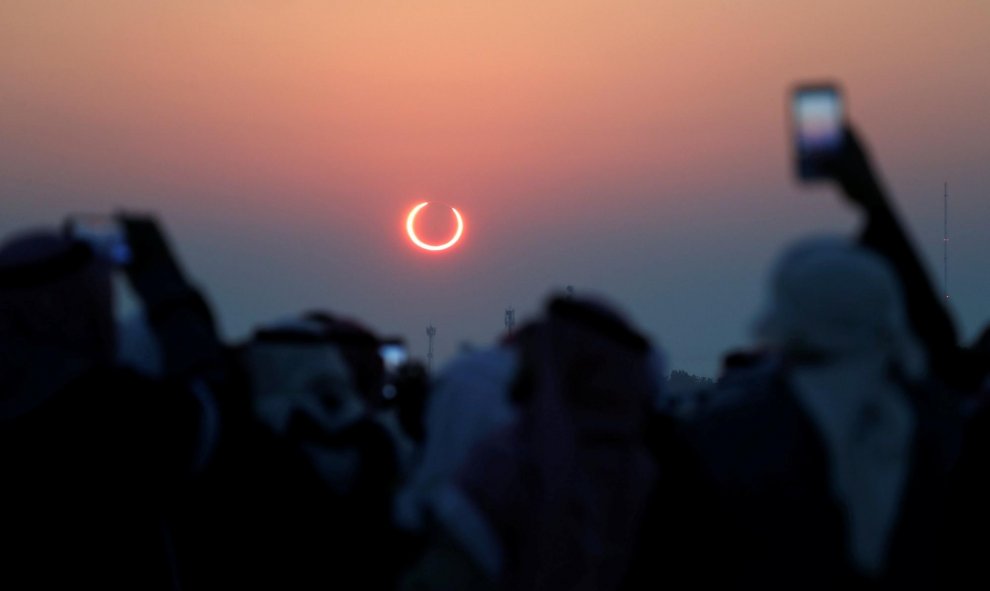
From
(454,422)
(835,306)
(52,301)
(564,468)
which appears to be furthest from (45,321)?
(835,306)

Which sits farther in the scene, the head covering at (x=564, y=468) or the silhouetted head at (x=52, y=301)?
the silhouetted head at (x=52, y=301)

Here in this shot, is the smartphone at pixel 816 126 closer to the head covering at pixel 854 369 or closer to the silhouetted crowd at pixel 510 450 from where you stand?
the silhouetted crowd at pixel 510 450

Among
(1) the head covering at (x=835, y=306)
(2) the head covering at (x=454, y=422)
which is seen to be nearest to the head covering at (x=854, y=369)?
(1) the head covering at (x=835, y=306)

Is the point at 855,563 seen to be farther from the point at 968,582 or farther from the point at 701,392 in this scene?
the point at 701,392

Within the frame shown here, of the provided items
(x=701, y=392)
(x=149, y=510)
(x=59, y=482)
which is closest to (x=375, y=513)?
(x=149, y=510)

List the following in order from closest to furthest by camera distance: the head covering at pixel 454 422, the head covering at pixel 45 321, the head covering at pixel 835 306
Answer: the head covering at pixel 835 306
the head covering at pixel 454 422
the head covering at pixel 45 321
